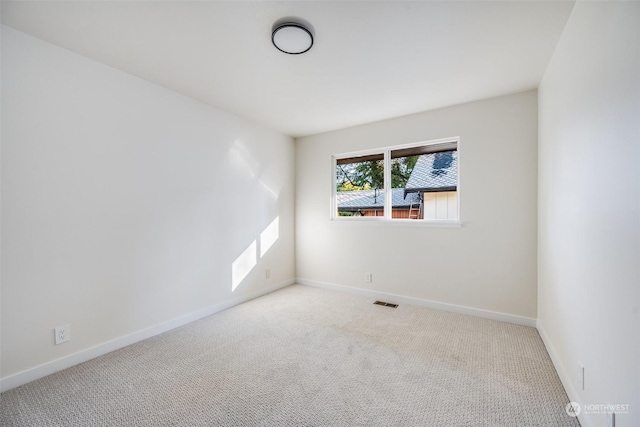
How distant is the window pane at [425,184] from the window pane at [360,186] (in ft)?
0.66

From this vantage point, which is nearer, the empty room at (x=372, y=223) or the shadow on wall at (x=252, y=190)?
the empty room at (x=372, y=223)

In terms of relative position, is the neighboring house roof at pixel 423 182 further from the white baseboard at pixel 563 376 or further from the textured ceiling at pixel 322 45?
the white baseboard at pixel 563 376

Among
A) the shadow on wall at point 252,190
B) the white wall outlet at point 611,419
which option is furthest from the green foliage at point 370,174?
the white wall outlet at point 611,419

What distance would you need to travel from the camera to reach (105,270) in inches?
87.7

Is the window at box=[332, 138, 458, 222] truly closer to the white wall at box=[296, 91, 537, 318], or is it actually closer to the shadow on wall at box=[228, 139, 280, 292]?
the white wall at box=[296, 91, 537, 318]

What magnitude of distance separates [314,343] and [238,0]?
102 inches

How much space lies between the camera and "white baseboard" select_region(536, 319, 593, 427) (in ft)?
4.67

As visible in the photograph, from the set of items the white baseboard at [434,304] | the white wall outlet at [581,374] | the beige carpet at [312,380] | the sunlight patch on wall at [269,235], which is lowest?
the beige carpet at [312,380]

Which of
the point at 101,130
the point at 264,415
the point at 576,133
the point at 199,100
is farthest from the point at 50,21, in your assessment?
the point at 576,133

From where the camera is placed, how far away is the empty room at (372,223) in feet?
4.89

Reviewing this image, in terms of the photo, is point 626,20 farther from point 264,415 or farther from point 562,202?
point 264,415

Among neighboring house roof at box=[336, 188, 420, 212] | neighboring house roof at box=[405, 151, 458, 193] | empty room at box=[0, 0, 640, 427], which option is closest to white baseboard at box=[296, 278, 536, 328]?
empty room at box=[0, 0, 640, 427]

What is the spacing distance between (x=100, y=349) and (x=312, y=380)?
5.85 feet

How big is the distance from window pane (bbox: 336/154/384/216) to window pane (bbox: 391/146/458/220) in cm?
20
